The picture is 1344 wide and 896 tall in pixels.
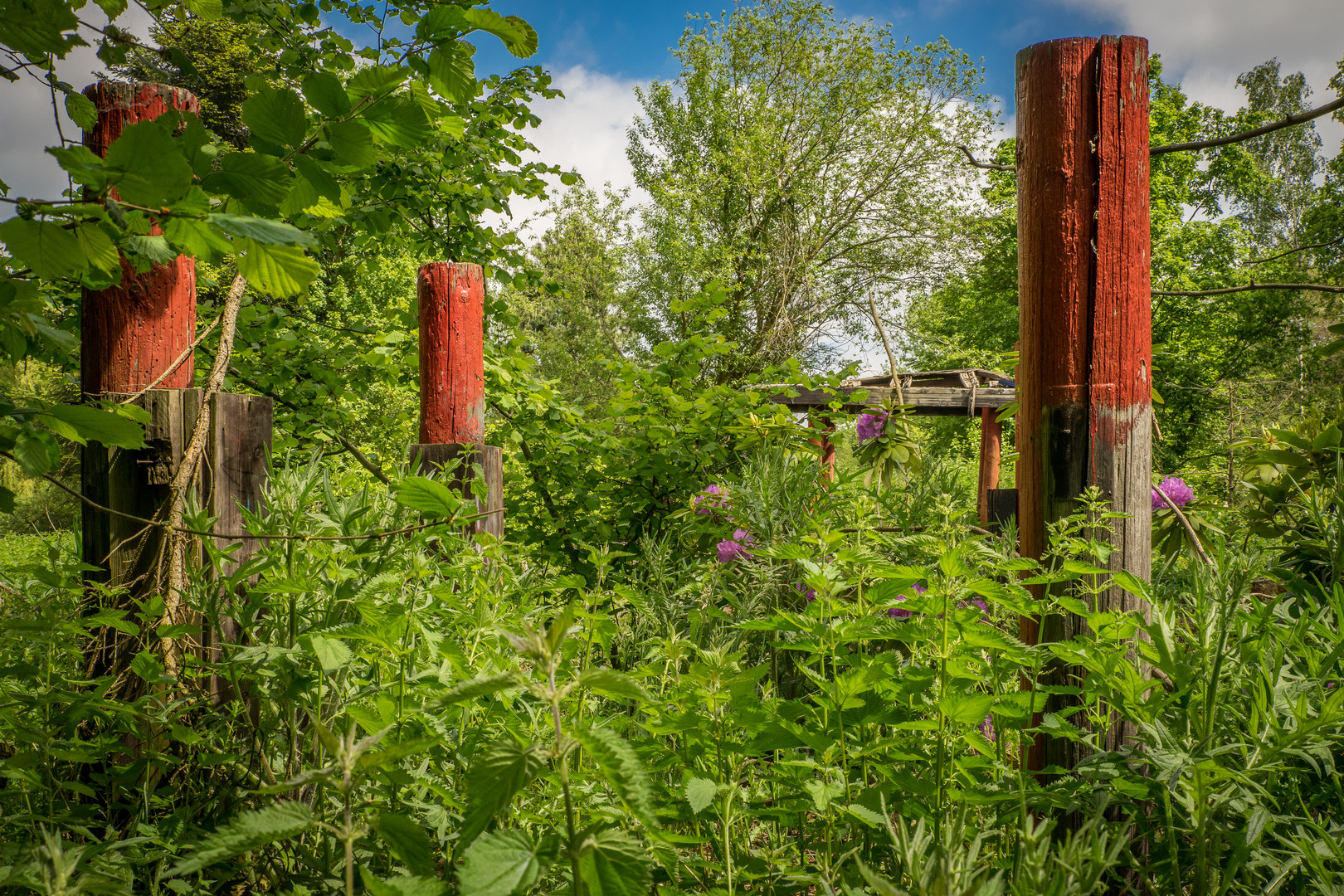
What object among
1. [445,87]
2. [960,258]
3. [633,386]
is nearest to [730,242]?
[960,258]

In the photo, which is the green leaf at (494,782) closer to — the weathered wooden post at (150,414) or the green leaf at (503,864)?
the green leaf at (503,864)

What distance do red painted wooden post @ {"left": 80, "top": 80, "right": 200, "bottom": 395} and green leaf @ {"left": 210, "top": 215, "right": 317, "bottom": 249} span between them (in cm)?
116

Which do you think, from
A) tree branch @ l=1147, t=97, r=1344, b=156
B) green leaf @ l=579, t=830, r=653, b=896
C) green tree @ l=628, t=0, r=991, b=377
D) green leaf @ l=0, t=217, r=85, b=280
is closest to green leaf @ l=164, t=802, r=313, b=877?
green leaf @ l=579, t=830, r=653, b=896

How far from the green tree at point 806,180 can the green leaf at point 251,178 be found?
1808cm

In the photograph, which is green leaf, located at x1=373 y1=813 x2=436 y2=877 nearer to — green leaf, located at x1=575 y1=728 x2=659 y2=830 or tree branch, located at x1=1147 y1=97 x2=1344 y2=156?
green leaf, located at x1=575 y1=728 x2=659 y2=830

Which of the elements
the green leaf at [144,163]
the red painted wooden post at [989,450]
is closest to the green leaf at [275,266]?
the green leaf at [144,163]

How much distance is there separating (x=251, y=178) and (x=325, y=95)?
0.61 ft

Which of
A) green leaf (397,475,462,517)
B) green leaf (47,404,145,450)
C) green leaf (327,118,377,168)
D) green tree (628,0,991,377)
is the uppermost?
green tree (628,0,991,377)

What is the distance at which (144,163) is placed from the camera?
860mm

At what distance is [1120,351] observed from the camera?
5.36 feet

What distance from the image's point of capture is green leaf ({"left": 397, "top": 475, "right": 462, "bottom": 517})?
116cm

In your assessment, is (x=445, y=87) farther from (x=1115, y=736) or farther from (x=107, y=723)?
(x=1115, y=736)

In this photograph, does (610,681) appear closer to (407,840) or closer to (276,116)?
(407,840)

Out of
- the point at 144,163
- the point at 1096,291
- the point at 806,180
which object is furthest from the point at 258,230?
the point at 806,180
